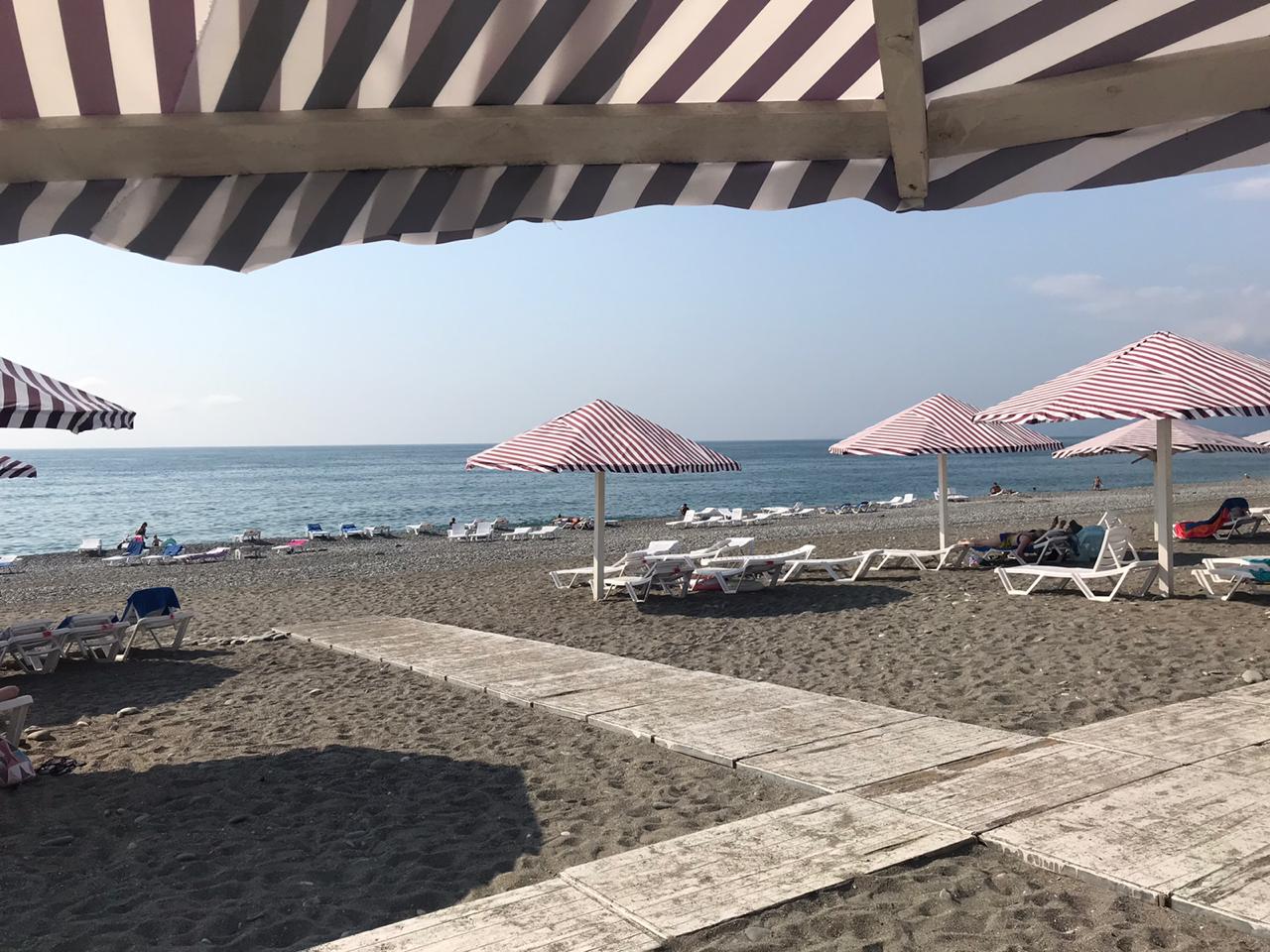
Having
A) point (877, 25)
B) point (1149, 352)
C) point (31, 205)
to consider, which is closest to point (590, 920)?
point (31, 205)

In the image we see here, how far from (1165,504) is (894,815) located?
25.9 feet

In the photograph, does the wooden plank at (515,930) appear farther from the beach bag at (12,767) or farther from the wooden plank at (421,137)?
the beach bag at (12,767)

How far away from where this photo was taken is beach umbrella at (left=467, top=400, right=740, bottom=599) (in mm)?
11102

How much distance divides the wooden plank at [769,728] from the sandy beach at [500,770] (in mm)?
183

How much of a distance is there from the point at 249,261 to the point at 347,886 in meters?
2.70

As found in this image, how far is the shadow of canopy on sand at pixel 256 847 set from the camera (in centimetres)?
363

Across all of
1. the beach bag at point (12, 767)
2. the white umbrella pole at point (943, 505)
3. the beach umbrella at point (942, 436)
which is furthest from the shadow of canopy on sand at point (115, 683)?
the white umbrella pole at point (943, 505)

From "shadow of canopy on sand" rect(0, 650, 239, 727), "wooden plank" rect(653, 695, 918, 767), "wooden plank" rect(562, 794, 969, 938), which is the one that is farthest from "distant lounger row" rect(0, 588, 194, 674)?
"wooden plank" rect(562, 794, 969, 938)

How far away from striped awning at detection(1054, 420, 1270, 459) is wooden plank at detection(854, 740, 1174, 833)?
39.0 ft

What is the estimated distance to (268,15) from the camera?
1.74 m

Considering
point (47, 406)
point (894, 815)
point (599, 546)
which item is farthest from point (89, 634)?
point (894, 815)

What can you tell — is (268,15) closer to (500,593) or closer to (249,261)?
(249,261)

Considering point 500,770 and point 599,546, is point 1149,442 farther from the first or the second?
point 500,770

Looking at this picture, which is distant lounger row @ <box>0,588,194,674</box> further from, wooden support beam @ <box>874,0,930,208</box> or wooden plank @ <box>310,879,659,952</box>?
wooden support beam @ <box>874,0,930,208</box>
